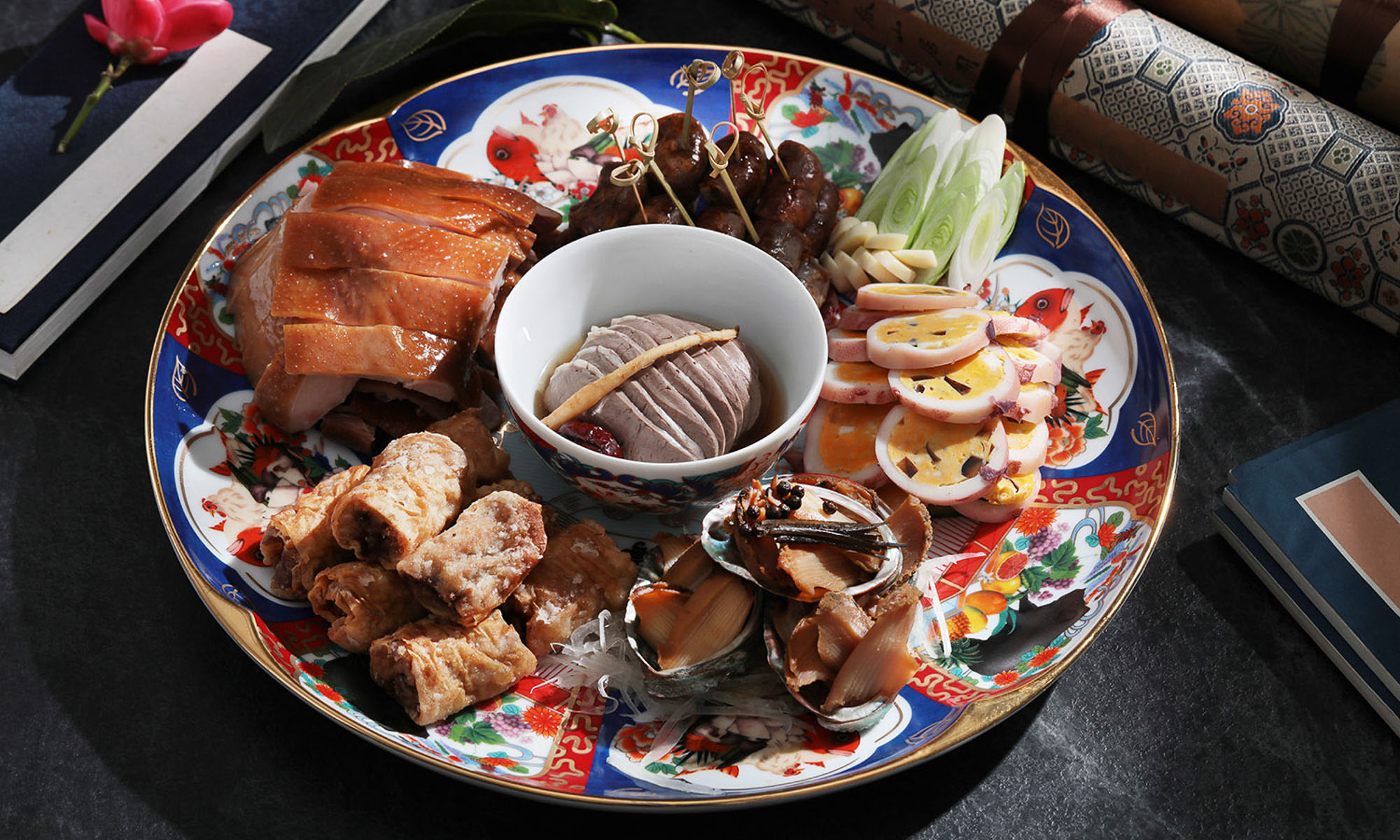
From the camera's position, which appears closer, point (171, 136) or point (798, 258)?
point (798, 258)

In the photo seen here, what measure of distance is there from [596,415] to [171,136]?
6.50 feet

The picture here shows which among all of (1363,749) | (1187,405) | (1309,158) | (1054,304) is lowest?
(1363,749)

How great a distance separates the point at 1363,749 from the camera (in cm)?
291

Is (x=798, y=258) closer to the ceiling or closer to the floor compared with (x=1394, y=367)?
closer to the ceiling

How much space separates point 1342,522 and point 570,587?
6.96 feet

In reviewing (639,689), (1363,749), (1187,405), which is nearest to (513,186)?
(639,689)

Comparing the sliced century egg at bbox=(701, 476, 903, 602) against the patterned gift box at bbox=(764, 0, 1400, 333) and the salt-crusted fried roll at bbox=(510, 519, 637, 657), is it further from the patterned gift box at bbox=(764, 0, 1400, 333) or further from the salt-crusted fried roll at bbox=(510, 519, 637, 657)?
the patterned gift box at bbox=(764, 0, 1400, 333)

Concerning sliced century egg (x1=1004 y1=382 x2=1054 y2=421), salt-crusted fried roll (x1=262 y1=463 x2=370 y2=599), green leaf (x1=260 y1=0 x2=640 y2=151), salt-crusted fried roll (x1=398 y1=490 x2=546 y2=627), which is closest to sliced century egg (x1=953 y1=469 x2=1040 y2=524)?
sliced century egg (x1=1004 y1=382 x2=1054 y2=421)

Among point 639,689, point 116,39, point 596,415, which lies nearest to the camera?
point 639,689

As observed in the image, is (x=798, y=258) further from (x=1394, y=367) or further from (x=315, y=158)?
(x=1394, y=367)

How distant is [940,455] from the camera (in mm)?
2936

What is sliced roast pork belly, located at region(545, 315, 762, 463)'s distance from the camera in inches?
113

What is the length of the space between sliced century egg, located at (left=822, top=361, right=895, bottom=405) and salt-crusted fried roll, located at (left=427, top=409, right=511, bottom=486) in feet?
2.88

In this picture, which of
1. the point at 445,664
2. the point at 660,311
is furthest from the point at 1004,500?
the point at 445,664
